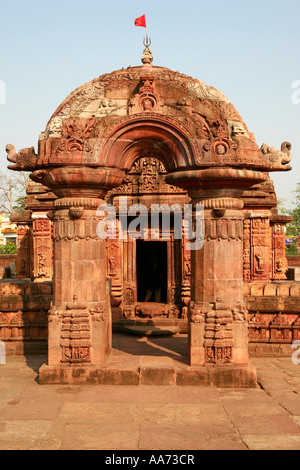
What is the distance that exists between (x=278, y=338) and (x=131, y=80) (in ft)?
19.9

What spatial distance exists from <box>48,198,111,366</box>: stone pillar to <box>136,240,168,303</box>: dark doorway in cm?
810

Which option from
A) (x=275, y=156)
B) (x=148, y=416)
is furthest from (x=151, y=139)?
(x=148, y=416)

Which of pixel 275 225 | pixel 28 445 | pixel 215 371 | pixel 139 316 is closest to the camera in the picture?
pixel 28 445

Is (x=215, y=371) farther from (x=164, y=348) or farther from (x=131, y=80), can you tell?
(x=131, y=80)

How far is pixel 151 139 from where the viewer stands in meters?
8.59

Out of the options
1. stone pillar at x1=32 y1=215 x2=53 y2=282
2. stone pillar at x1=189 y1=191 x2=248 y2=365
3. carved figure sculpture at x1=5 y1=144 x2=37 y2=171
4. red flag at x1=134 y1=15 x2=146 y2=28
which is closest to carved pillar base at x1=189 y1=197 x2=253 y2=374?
stone pillar at x1=189 y1=191 x2=248 y2=365

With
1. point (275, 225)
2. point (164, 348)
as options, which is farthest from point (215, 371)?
point (275, 225)

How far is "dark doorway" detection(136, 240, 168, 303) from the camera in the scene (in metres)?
16.7

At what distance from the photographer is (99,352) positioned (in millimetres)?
8367

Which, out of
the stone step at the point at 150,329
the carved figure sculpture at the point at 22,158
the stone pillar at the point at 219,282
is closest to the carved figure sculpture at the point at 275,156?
the stone pillar at the point at 219,282

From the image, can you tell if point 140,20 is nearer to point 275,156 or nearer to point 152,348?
point 275,156

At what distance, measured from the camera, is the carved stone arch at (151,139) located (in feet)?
27.1

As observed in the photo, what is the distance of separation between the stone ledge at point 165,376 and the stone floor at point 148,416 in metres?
0.11

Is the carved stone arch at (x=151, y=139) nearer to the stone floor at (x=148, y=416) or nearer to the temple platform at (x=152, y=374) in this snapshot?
the temple platform at (x=152, y=374)
